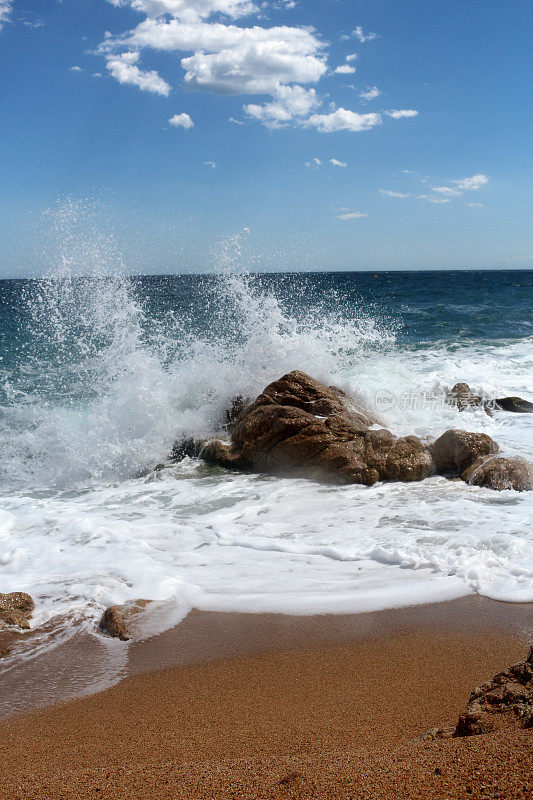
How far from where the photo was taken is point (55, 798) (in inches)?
72.2

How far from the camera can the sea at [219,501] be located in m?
3.60

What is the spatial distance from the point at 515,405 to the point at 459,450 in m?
3.56

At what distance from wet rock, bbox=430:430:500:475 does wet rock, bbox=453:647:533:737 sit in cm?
379

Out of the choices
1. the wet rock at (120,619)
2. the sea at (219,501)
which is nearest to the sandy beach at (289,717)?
the wet rock at (120,619)

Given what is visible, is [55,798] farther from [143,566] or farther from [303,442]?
[303,442]

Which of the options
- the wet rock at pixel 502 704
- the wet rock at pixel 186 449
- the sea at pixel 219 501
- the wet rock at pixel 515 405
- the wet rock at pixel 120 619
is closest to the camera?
the wet rock at pixel 502 704

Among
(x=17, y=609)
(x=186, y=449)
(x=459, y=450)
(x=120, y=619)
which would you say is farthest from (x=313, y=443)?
(x=17, y=609)

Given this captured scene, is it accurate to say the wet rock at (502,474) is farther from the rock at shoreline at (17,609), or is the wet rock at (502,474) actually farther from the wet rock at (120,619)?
the rock at shoreline at (17,609)

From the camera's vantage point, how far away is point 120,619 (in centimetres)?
322

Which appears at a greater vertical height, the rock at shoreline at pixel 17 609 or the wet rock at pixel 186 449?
the wet rock at pixel 186 449

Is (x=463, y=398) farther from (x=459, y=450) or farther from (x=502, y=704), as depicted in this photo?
(x=502, y=704)

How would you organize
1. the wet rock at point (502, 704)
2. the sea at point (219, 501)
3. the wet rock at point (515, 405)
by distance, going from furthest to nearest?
the wet rock at point (515, 405)
the sea at point (219, 501)
the wet rock at point (502, 704)

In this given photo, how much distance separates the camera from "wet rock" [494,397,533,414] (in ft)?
29.0

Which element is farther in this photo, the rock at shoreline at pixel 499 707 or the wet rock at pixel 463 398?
the wet rock at pixel 463 398
